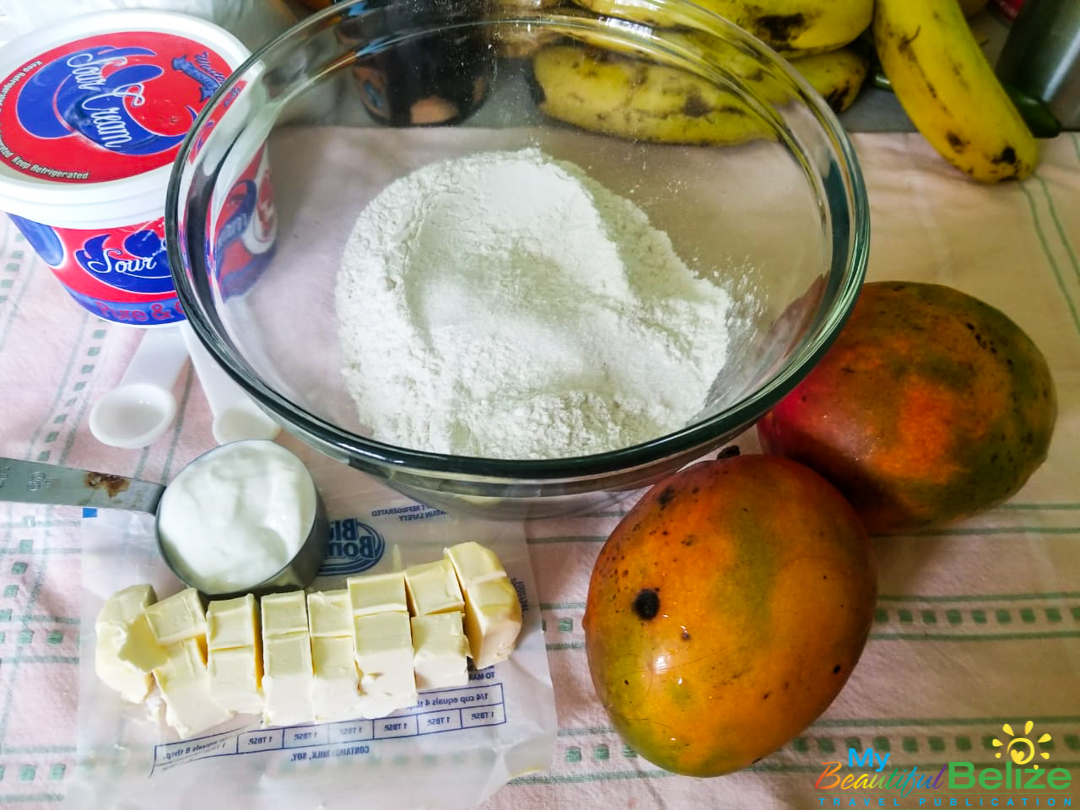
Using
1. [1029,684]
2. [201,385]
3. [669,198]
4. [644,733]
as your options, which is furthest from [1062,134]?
[201,385]

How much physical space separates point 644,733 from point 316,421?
26 centimetres

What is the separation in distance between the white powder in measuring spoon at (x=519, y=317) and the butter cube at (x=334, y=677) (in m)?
0.14

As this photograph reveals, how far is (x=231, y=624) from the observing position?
50 centimetres

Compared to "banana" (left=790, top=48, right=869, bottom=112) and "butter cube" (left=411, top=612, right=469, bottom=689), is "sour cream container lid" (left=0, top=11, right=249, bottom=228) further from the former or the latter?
"banana" (left=790, top=48, right=869, bottom=112)

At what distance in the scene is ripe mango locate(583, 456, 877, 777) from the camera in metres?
0.43

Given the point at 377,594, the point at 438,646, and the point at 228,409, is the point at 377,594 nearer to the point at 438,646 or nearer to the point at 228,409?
the point at 438,646

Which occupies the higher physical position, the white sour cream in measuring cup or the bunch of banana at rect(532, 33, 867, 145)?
the bunch of banana at rect(532, 33, 867, 145)

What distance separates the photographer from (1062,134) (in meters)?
0.88

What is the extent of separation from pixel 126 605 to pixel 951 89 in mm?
866

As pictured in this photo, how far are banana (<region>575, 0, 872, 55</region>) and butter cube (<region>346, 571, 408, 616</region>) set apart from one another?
572 mm

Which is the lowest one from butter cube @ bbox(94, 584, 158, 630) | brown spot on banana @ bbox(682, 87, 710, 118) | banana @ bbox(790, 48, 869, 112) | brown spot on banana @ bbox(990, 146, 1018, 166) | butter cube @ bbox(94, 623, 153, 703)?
butter cube @ bbox(94, 623, 153, 703)

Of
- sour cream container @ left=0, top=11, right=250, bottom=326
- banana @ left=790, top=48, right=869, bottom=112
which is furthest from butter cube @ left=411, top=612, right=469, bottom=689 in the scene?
banana @ left=790, top=48, right=869, bottom=112

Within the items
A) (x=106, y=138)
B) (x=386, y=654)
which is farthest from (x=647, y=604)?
(x=106, y=138)

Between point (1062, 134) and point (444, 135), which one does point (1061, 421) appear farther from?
point (444, 135)
